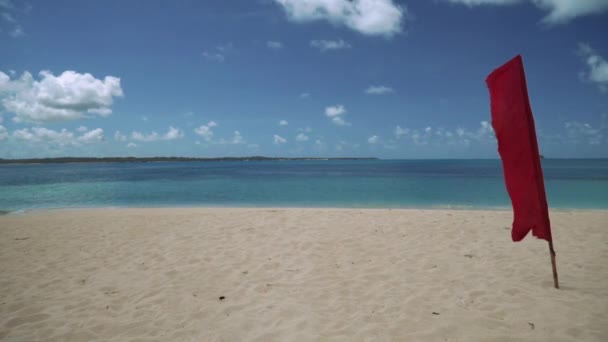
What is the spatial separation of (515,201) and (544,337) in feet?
5.87

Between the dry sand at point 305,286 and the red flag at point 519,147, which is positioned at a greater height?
the red flag at point 519,147

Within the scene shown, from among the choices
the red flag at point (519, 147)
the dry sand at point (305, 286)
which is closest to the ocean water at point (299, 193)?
the dry sand at point (305, 286)

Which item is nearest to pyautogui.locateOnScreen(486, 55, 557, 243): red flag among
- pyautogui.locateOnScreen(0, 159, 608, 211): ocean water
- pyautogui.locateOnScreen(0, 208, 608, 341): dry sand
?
pyautogui.locateOnScreen(0, 208, 608, 341): dry sand

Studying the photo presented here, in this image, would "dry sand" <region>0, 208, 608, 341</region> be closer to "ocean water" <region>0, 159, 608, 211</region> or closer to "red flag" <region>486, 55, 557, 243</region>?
"red flag" <region>486, 55, 557, 243</region>

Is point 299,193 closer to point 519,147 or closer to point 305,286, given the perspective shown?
point 305,286

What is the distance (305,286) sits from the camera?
16.6ft

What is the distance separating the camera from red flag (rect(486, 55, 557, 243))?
4.30 metres

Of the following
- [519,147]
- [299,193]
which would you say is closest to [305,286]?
[519,147]

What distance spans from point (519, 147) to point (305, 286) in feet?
12.5

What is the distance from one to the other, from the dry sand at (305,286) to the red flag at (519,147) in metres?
1.13

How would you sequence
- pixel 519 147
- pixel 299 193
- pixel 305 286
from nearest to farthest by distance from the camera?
pixel 519 147, pixel 305 286, pixel 299 193

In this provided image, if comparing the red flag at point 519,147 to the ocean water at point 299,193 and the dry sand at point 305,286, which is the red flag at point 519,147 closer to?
the dry sand at point 305,286

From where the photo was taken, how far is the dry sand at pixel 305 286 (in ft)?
12.4

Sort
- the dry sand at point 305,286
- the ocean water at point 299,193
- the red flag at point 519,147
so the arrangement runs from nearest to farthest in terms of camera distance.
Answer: the dry sand at point 305,286
the red flag at point 519,147
the ocean water at point 299,193
